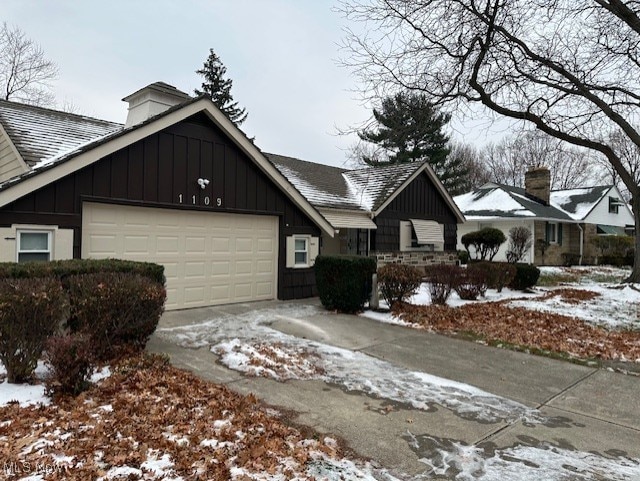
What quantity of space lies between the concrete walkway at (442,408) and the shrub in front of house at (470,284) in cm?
382

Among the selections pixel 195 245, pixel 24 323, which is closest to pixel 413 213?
pixel 195 245

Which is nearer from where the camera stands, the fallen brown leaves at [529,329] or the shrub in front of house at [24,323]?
the shrub in front of house at [24,323]

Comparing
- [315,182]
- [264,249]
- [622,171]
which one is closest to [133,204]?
[264,249]

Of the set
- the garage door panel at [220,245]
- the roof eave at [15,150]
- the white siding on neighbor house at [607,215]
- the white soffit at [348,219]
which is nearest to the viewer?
the roof eave at [15,150]

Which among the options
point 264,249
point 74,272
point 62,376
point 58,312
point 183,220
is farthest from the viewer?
point 264,249

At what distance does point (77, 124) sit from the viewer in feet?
34.4

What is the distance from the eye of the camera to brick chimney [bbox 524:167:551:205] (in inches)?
1041

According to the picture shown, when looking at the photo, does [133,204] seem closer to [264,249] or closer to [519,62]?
[264,249]

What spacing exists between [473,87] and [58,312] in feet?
42.4

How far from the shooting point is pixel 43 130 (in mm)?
9078

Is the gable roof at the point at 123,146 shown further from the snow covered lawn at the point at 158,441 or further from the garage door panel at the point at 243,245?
the snow covered lawn at the point at 158,441

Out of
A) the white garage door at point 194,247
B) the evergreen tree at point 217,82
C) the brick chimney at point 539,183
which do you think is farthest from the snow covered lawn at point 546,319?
the evergreen tree at point 217,82

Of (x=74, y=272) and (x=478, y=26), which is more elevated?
(x=478, y=26)

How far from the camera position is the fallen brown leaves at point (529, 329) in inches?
265
